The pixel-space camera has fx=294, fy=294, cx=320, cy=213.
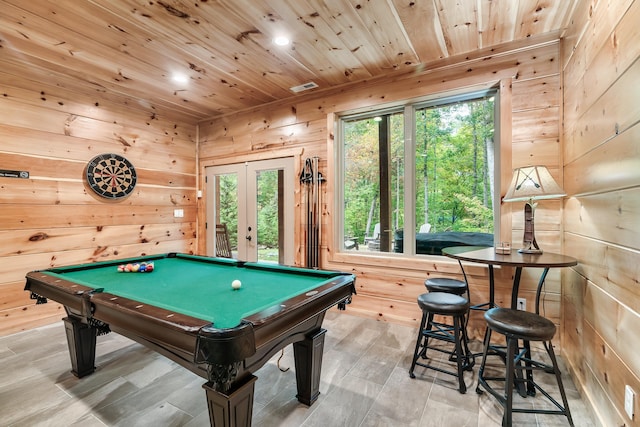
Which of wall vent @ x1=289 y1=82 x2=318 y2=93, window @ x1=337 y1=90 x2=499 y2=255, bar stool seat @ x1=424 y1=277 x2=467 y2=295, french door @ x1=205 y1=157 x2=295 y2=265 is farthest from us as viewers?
french door @ x1=205 y1=157 x2=295 y2=265

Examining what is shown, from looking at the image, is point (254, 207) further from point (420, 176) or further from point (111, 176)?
point (420, 176)

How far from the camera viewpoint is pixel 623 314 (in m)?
1.38

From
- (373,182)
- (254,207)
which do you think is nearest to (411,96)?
(373,182)

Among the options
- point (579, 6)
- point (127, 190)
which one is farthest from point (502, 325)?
point (127, 190)

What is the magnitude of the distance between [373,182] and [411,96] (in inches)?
40.9

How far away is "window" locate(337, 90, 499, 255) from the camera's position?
9.87 ft

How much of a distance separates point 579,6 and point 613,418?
8.66 ft

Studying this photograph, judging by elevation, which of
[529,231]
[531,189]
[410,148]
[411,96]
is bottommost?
[529,231]

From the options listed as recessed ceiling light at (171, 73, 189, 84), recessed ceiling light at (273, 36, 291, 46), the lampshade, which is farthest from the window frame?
recessed ceiling light at (171, 73, 189, 84)

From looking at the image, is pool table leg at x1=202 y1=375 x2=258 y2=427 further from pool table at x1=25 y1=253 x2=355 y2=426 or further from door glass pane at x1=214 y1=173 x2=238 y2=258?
door glass pane at x1=214 y1=173 x2=238 y2=258

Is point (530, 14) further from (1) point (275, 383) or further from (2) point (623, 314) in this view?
(1) point (275, 383)

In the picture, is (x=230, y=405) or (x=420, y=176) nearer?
(x=230, y=405)

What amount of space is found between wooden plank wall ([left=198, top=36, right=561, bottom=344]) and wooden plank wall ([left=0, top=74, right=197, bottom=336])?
1.19 metres

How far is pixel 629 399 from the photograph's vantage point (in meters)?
1.29
